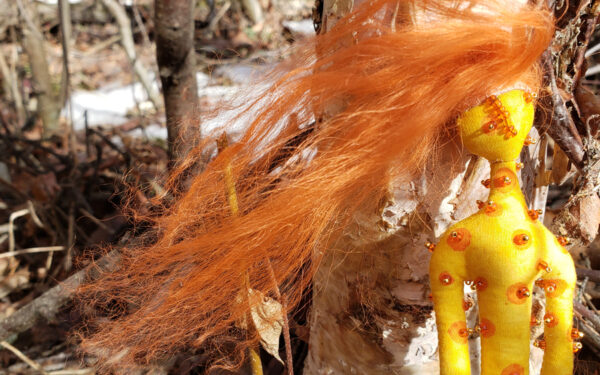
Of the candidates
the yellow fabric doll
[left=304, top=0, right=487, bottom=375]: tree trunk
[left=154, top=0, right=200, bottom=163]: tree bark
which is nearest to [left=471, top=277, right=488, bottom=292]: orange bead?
the yellow fabric doll

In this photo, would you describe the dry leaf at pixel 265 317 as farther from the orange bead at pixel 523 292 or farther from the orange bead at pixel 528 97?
the orange bead at pixel 528 97

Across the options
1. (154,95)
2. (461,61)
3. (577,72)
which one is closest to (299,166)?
(461,61)

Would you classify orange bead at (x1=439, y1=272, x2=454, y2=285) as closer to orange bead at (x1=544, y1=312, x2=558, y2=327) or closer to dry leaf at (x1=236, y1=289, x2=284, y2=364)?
orange bead at (x1=544, y1=312, x2=558, y2=327)

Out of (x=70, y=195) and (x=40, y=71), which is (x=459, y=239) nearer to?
(x=70, y=195)

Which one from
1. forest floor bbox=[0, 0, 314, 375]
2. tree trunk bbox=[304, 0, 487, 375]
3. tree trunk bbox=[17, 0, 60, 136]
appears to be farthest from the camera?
tree trunk bbox=[17, 0, 60, 136]

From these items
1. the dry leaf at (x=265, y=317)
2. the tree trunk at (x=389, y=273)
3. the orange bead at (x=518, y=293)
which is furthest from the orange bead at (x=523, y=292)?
the dry leaf at (x=265, y=317)

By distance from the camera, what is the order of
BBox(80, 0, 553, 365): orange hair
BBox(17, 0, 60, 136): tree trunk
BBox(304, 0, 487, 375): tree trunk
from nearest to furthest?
BBox(80, 0, 553, 365): orange hair < BBox(304, 0, 487, 375): tree trunk < BBox(17, 0, 60, 136): tree trunk

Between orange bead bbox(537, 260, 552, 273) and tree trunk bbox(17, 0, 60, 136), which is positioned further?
tree trunk bbox(17, 0, 60, 136)

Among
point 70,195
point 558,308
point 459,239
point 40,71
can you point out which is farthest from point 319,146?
point 40,71
